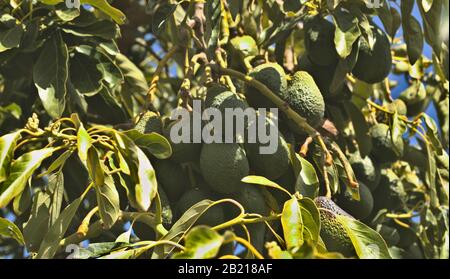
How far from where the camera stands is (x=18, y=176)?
1.29 meters

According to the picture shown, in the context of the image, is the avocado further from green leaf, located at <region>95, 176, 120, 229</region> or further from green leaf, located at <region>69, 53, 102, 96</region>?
green leaf, located at <region>95, 176, 120, 229</region>

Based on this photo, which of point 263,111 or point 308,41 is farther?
point 308,41

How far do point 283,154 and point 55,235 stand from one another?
0.42m

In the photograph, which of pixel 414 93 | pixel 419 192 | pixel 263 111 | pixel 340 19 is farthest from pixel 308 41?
pixel 419 192

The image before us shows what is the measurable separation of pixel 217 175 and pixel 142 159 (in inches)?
10.2

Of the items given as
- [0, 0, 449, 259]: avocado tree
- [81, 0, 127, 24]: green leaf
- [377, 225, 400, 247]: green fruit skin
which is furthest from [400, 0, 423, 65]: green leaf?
[81, 0, 127, 24]: green leaf

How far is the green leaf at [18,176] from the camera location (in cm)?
126

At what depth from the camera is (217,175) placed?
1.51 m

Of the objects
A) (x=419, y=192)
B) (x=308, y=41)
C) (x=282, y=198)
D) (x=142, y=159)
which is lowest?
(x=419, y=192)

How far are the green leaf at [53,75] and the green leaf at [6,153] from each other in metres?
0.33

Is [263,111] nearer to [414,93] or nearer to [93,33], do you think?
[93,33]

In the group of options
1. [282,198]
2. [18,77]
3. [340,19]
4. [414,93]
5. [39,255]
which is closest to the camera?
[39,255]

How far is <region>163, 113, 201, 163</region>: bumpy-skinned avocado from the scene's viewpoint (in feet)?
5.09

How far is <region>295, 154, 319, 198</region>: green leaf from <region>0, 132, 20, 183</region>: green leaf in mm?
500
